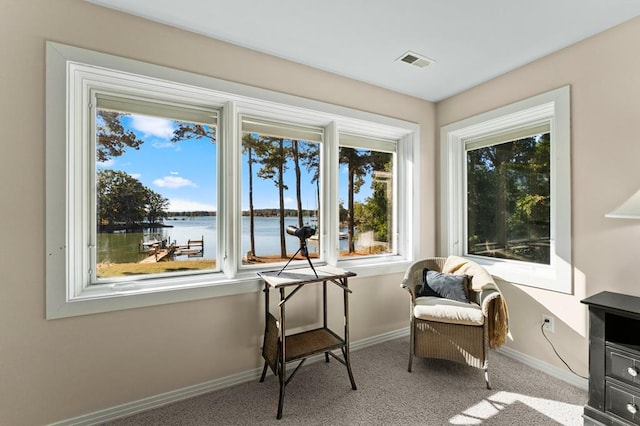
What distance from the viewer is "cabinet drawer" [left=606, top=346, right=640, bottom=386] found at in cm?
159

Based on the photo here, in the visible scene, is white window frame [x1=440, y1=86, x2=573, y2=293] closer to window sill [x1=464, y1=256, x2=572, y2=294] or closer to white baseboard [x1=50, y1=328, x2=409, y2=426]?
window sill [x1=464, y1=256, x2=572, y2=294]

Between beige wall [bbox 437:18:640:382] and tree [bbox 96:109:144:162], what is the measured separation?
131 inches

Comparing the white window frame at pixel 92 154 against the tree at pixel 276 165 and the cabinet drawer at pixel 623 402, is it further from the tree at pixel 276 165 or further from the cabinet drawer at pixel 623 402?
the cabinet drawer at pixel 623 402

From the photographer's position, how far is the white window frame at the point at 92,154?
5.55 ft

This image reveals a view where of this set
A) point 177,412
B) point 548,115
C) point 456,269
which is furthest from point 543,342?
point 177,412

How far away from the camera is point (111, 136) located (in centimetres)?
202

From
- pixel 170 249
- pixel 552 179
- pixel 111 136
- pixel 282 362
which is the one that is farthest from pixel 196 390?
pixel 552 179

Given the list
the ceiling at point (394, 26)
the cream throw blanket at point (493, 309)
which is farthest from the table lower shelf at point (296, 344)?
the ceiling at point (394, 26)

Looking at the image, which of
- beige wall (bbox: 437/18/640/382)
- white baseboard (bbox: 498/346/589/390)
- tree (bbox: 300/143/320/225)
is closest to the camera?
beige wall (bbox: 437/18/640/382)

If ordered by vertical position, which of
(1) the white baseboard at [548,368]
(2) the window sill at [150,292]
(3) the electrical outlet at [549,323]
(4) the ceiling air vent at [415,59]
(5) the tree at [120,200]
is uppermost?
(4) the ceiling air vent at [415,59]

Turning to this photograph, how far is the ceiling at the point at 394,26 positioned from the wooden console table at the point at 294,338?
1.81 metres

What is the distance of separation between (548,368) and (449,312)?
101 centimetres

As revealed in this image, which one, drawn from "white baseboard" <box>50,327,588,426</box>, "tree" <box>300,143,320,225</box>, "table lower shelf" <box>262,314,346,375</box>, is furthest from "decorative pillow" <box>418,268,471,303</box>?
"tree" <box>300,143,320,225</box>

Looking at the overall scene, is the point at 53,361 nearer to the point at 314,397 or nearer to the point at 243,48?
the point at 314,397
